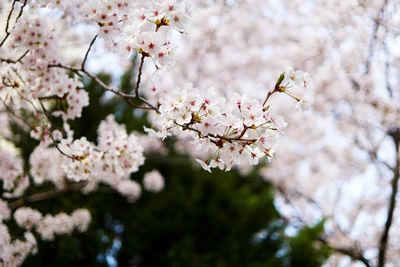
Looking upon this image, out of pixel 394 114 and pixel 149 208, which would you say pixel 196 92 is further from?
pixel 394 114

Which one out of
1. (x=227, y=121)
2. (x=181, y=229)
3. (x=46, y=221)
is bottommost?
(x=227, y=121)

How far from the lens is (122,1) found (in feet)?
7.87

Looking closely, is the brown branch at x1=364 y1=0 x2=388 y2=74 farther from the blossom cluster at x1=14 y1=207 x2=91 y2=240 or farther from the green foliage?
the blossom cluster at x1=14 y1=207 x2=91 y2=240

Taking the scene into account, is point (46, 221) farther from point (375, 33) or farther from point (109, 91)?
point (375, 33)

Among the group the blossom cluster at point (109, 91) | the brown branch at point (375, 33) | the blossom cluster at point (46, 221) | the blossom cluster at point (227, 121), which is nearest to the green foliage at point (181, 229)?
the blossom cluster at point (46, 221)

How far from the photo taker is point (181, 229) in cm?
513

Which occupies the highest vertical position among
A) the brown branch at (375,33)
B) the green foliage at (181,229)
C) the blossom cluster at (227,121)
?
the brown branch at (375,33)

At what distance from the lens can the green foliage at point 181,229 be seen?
15.6 ft

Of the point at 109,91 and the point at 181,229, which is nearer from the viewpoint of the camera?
the point at 109,91

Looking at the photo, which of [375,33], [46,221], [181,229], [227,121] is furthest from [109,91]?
[375,33]

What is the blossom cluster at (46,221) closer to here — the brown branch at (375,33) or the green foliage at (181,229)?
the green foliage at (181,229)

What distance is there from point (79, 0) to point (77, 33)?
330 cm

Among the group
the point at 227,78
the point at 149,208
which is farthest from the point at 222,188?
the point at 227,78

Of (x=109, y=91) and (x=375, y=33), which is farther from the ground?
(x=375, y=33)
